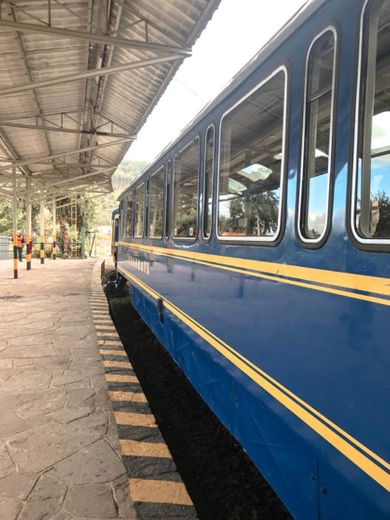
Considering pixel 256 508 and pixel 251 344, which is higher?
pixel 251 344

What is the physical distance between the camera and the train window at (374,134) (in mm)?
1605

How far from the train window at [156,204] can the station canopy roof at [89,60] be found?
1.90m

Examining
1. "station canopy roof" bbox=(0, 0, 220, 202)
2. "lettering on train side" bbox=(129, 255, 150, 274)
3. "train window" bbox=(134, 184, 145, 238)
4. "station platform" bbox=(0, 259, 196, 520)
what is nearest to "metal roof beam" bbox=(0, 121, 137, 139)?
"station canopy roof" bbox=(0, 0, 220, 202)

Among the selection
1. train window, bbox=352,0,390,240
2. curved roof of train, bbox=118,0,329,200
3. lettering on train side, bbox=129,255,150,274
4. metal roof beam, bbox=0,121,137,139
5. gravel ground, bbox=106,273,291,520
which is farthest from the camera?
metal roof beam, bbox=0,121,137,139

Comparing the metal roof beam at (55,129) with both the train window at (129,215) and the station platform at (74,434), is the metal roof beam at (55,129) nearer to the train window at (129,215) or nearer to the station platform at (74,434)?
the train window at (129,215)

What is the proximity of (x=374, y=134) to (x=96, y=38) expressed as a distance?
5.31 meters

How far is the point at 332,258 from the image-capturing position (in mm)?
1785

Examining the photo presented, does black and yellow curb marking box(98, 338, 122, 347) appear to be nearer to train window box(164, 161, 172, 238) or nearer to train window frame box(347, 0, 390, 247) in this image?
train window box(164, 161, 172, 238)

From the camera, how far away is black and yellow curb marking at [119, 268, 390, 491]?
148 centimetres

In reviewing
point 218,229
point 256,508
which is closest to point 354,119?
point 218,229

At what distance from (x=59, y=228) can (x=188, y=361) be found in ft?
90.3

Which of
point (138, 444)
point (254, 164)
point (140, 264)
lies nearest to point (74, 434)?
point (138, 444)

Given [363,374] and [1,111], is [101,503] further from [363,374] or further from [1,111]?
[1,111]

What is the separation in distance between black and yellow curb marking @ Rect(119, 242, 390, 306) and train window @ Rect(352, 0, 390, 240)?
16 cm
